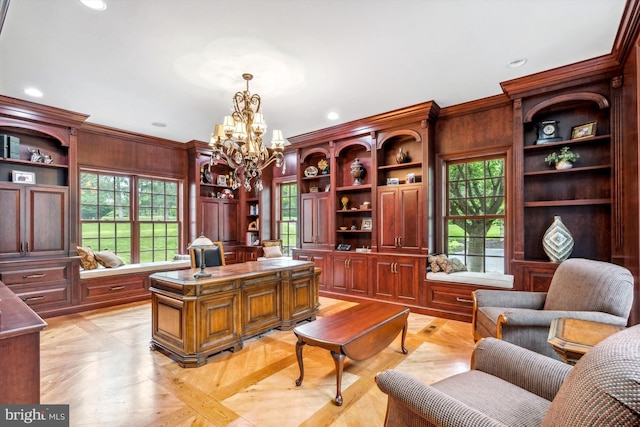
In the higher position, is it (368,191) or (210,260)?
(368,191)

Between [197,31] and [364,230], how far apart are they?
12.1 ft

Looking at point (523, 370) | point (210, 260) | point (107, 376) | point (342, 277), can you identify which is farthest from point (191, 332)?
point (342, 277)

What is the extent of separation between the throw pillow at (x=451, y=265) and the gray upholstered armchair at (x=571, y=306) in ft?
4.85

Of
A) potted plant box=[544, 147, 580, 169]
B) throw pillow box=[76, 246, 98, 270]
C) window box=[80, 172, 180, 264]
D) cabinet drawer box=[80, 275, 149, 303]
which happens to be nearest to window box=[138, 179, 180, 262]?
window box=[80, 172, 180, 264]

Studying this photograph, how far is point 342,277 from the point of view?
5.29 metres

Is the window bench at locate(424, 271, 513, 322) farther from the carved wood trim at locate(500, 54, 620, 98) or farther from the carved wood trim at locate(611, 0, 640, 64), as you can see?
the carved wood trim at locate(611, 0, 640, 64)

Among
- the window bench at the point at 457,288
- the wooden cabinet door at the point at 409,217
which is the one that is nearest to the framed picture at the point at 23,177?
the wooden cabinet door at the point at 409,217

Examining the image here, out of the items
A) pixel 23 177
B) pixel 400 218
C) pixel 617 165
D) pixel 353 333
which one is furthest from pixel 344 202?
pixel 23 177

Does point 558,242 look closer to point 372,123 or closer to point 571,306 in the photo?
point 571,306

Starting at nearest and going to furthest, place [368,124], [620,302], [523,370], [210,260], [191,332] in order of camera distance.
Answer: [523,370] < [620,302] < [191,332] < [210,260] < [368,124]

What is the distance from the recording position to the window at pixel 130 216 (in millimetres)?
5234

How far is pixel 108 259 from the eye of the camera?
5051mm

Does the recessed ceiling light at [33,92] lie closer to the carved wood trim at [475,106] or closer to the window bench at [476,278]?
the carved wood trim at [475,106]

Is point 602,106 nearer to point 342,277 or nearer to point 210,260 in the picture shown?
point 342,277
